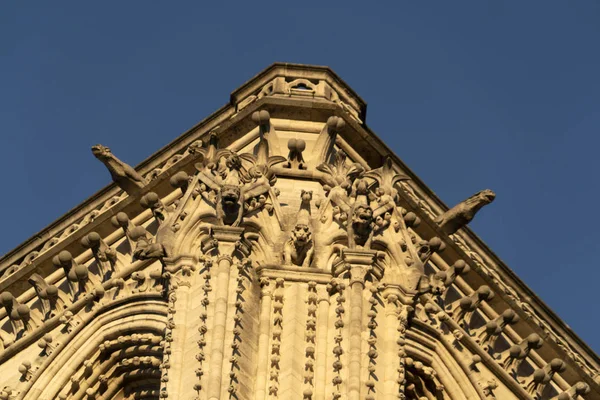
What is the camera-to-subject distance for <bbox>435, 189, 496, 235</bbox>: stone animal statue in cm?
4916

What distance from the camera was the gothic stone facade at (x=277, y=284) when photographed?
4362 cm

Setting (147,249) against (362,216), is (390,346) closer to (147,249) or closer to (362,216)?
(362,216)

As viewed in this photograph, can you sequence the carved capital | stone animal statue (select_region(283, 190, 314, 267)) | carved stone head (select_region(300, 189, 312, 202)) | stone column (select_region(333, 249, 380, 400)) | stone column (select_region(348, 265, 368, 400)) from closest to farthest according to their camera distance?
stone column (select_region(348, 265, 368, 400))
stone column (select_region(333, 249, 380, 400))
the carved capital
stone animal statue (select_region(283, 190, 314, 267))
carved stone head (select_region(300, 189, 312, 202))

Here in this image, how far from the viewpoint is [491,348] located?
48.7m

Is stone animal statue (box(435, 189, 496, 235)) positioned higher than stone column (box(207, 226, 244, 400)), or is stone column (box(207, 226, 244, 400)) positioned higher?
stone animal statue (box(435, 189, 496, 235))

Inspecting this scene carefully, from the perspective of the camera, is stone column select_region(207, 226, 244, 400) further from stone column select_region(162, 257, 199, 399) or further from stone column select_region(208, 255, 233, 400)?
stone column select_region(162, 257, 199, 399)

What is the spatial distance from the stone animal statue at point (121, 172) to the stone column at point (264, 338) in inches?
187

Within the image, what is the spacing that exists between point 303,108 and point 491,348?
4.01 m

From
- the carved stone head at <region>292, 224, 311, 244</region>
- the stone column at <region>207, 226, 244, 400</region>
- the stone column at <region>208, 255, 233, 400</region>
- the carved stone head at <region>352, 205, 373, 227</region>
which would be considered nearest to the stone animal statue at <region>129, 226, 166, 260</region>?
the stone column at <region>207, 226, 244, 400</region>

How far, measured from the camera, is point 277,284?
1758 inches

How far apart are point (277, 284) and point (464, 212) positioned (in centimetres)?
525

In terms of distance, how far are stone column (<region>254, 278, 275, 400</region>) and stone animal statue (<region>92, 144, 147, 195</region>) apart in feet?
15.6

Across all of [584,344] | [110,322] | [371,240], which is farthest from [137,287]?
[584,344]

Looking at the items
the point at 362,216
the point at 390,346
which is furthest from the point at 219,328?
the point at 362,216
